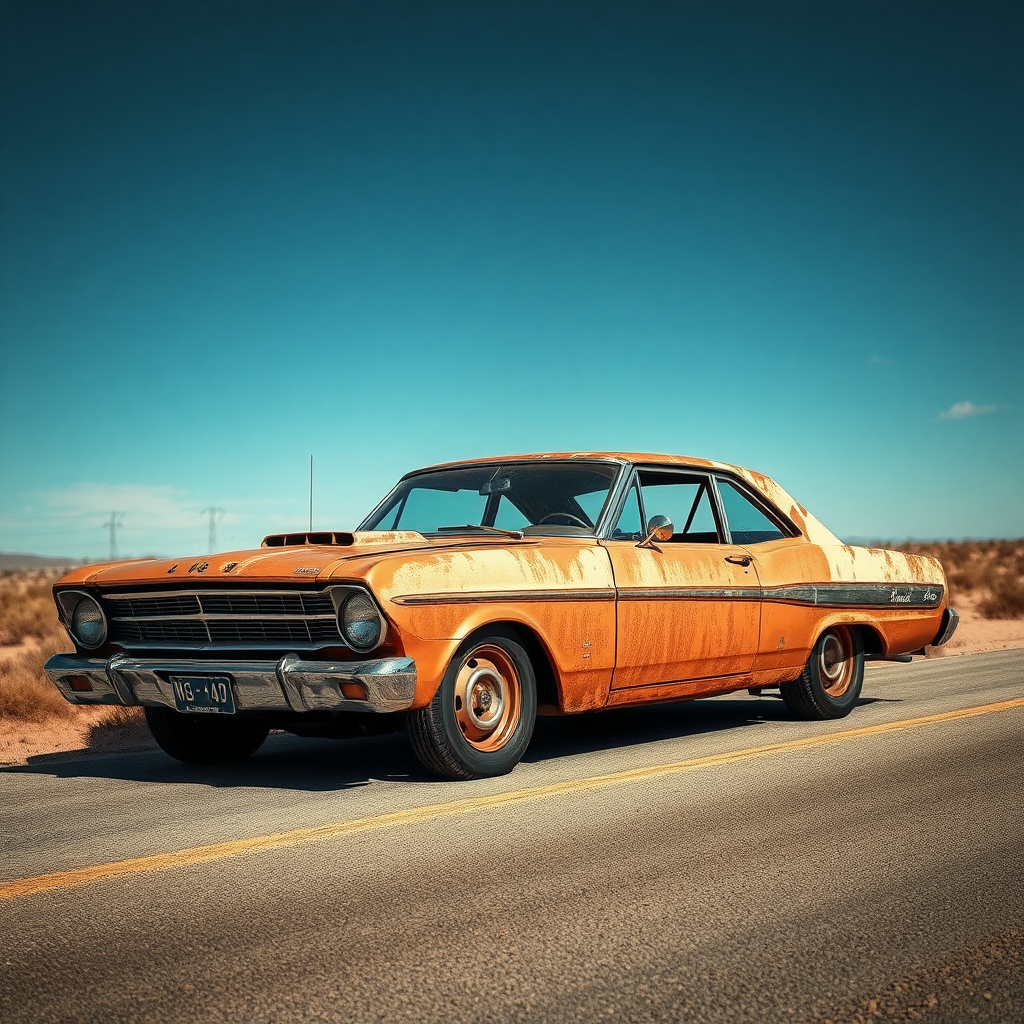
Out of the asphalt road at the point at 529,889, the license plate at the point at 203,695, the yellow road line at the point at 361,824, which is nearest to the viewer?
the asphalt road at the point at 529,889

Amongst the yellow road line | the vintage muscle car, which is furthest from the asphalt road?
the vintage muscle car

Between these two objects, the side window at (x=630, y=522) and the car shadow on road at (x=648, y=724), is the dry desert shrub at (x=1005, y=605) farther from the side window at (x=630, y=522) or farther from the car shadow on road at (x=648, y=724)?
the side window at (x=630, y=522)

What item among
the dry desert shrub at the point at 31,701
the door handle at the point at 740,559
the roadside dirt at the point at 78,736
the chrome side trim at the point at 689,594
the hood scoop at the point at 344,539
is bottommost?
the roadside dirt at the point at 78,736

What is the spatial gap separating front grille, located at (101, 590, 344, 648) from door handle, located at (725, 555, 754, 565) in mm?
2866

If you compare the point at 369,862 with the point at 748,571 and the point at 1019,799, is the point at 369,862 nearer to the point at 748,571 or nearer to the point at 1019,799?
the point at 1019,799

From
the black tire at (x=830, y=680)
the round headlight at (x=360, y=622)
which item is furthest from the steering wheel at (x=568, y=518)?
the black tire at (x=830, y=680)

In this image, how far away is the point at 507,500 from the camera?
7.23m

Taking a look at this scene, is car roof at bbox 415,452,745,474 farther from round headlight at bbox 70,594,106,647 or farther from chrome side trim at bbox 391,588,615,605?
round headlight at bbox 70,594,106,647

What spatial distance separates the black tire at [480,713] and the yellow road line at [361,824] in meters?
0.32

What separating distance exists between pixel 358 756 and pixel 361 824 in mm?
2007

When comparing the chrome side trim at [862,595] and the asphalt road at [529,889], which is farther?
the chrome side trim at [862,595]

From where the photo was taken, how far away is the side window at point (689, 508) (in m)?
7.66

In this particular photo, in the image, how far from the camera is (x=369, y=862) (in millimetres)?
4285

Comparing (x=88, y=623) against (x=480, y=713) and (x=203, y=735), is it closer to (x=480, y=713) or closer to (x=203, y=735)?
(x=203, y=735)
